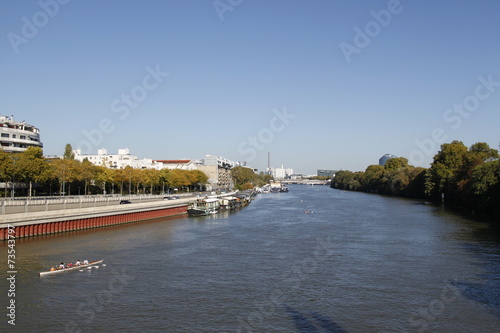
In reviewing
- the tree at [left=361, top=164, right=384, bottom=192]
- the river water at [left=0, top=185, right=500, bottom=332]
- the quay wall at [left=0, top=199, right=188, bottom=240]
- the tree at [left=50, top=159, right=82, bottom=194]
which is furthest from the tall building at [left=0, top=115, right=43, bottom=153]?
the tree at [left=361, top=164, right=384, bottom=192]

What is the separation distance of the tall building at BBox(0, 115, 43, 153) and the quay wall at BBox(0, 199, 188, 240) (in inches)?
1293

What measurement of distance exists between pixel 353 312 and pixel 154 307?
9.54 m

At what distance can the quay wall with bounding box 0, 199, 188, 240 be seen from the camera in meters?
36.7

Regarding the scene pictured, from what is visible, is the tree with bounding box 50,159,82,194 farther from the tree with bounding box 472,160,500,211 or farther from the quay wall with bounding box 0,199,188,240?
the tree with bounding box 472,160,500,211

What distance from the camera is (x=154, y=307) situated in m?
20.9

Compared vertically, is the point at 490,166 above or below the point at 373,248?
above

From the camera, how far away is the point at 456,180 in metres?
82.1

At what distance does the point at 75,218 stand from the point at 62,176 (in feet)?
92.1

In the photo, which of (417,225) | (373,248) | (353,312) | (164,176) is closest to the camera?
(353,312)

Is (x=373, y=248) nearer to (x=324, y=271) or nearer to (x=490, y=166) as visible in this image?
(x=324, y=271)

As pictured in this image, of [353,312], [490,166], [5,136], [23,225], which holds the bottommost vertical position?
[353,312]

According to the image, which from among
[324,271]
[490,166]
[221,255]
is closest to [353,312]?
[324,271]

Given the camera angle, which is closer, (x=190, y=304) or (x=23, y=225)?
(x=190, y=304)

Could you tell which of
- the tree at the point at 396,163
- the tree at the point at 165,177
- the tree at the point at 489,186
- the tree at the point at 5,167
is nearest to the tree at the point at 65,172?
the tree at the point at 5,167
